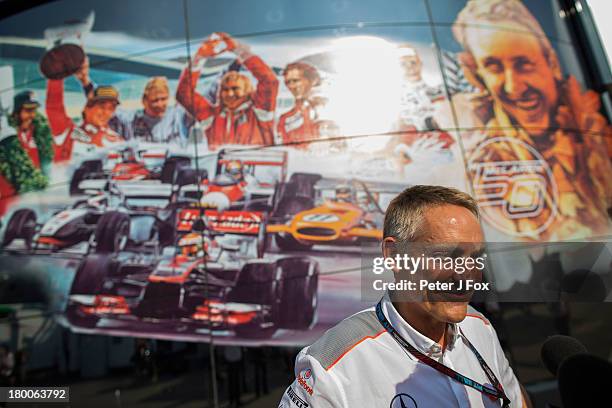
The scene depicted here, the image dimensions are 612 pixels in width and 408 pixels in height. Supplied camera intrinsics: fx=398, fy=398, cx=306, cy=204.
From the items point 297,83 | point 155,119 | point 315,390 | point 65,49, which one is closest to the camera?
point 315,390

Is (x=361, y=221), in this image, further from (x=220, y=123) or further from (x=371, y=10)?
(x=371, y=10)

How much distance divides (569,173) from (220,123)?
343 centimetres

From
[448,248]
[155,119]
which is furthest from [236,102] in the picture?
[448,248]

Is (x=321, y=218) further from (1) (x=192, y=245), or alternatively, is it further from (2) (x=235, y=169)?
(1) (x=192, y=245)

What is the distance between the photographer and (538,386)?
2.73 metres

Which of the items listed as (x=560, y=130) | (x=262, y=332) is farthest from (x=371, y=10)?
(x=262, y=332)

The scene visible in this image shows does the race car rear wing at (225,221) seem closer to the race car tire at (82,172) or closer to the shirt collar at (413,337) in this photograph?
the race car tire at (82,172)

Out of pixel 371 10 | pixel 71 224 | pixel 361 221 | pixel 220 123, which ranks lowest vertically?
pixel 361 221

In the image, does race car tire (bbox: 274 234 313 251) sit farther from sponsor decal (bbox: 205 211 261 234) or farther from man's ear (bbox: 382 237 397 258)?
man's ear (bbox: 382 237 397 258)

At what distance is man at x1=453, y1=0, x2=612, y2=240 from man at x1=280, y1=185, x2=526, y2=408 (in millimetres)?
2936

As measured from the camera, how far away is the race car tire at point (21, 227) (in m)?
4.19

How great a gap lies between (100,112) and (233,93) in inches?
59.2

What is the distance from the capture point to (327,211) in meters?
3.65

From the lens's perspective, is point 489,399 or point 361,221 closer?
point 489,399
